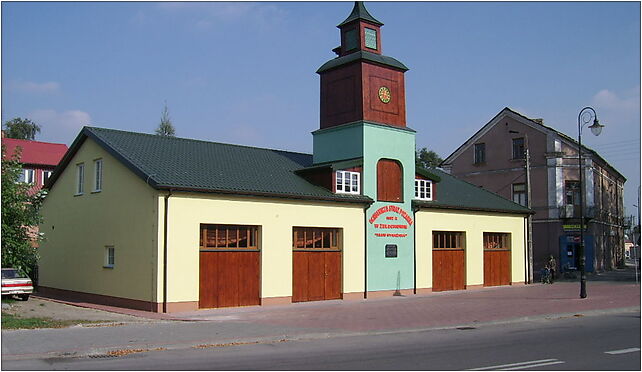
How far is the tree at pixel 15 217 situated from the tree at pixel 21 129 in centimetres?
5207

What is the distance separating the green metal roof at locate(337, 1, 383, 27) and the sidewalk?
1264 centimetres

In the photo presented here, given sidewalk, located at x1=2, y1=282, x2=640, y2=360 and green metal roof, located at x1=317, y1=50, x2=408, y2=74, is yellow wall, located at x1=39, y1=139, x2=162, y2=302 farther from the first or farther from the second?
green metal roof, located at x1=317, y1=50, x2=408, y2=74

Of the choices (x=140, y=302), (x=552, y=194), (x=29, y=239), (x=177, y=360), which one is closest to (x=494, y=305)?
(x=140, y=302)

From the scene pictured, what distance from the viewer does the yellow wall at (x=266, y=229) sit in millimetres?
21219

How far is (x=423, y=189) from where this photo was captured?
98.1ft

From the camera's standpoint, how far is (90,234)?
989 inches

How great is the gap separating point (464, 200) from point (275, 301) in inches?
505

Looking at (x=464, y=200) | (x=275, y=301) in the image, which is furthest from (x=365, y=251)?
(x=464, y=200)

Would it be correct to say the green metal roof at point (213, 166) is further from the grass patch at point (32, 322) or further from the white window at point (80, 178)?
the grass patch at point (32, 322)

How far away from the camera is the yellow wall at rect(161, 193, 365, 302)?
21219mm

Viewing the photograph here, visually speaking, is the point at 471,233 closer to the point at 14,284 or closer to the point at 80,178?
the point at 80,178

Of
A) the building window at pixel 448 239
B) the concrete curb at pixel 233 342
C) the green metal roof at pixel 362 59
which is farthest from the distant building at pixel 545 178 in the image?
the concrete curb at pixel 233 342

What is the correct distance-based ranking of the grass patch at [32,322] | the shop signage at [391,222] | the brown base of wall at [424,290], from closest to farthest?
the grass patch at [32,322], the shop signage at [391,222], the brown base of wall at [424,290]

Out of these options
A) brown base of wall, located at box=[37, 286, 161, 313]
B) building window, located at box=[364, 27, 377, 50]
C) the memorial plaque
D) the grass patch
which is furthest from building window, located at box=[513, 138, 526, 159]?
the grass patch
